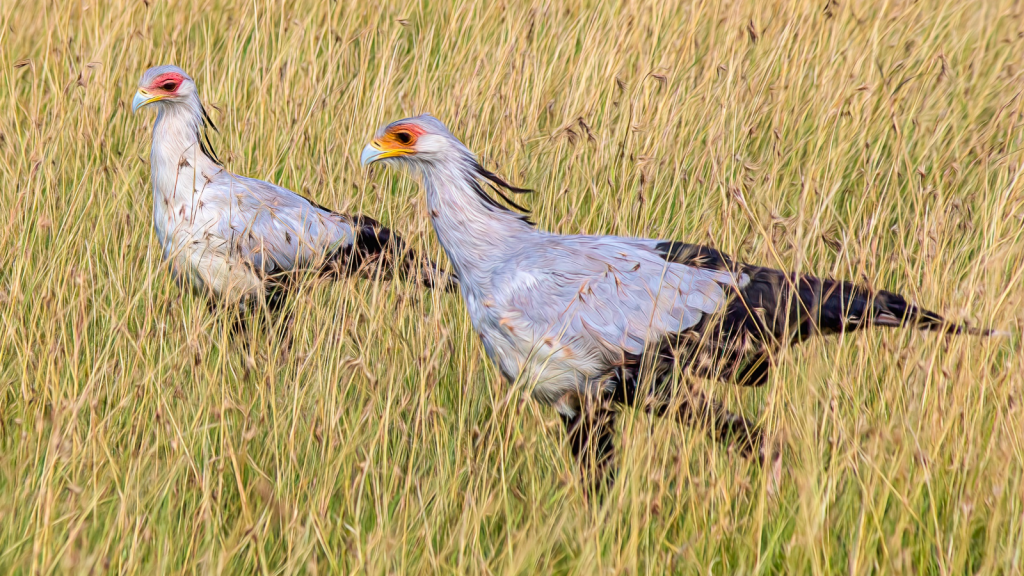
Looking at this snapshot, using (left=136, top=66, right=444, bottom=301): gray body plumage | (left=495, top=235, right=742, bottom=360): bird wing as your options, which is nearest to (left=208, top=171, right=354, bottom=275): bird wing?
(left=136, top=66, right=444, bottom=301): gray body plumage

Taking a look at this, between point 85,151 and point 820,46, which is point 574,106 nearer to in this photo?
point 820,46

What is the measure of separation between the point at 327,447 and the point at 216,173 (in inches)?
76.3

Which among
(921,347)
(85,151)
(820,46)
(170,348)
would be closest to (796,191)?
(820,46)

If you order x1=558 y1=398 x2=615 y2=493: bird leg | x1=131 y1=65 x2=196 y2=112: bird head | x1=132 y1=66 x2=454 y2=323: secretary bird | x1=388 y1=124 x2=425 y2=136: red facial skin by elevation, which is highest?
x1=388 y1=124 x2=425 y2=136: red facial skin

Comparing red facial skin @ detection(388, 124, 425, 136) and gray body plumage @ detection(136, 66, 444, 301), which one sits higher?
red facial skin @ detection(388, 124, 425, 136)

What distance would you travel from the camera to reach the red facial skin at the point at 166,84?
413 cm

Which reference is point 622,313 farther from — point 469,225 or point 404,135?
point 404,135

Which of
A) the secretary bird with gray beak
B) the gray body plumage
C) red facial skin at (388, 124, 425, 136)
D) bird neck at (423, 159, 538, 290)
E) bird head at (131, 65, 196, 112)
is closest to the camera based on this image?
the secretary bird with gray beak

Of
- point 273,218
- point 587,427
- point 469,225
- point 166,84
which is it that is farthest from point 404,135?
point 166,84

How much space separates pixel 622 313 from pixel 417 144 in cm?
95

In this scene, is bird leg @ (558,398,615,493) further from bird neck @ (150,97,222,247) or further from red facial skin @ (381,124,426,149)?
bird neck @ (150,97,222,247)

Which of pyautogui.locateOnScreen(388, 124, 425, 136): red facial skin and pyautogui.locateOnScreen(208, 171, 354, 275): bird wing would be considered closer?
pyautogui.locateOnScreen(388, 124, 425, 136): red facial skin

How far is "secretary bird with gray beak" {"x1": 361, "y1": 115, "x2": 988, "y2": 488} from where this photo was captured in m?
3.01

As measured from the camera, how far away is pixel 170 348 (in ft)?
10.9
